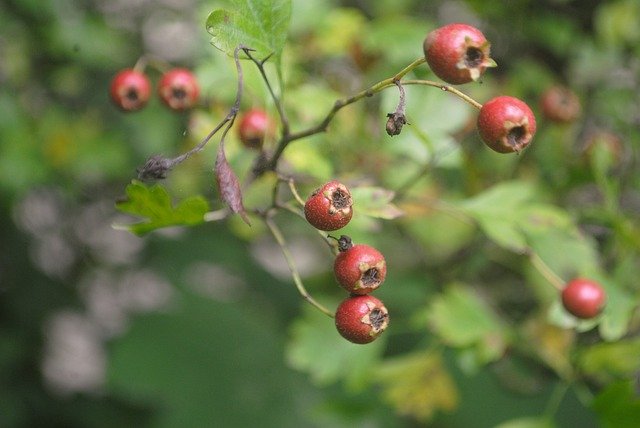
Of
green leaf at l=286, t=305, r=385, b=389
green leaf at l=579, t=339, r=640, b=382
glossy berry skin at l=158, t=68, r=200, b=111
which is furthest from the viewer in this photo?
green leaf at l=286, t=305, r=385, b=389

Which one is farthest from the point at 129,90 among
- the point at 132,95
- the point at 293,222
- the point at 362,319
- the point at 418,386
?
the point at 293,222

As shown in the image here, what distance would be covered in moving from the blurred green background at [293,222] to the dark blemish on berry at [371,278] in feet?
1.08

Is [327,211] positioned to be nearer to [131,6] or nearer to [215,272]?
[131,6]

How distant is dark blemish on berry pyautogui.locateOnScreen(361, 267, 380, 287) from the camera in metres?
0.76

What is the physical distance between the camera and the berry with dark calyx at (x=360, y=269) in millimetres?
755

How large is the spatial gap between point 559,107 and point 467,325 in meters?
0.46

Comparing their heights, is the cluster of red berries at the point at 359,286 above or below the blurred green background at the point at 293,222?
above

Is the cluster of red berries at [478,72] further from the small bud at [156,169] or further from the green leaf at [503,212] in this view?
the green leaf at [503,212]

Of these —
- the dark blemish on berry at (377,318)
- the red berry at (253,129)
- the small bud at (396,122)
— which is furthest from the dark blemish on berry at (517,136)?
the red berry at (253,129)

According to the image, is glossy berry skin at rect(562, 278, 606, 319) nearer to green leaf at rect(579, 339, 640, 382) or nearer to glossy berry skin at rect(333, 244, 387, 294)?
green leaf at rect(579, 339, 640, 382)

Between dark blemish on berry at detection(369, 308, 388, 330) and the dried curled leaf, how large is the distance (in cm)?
16

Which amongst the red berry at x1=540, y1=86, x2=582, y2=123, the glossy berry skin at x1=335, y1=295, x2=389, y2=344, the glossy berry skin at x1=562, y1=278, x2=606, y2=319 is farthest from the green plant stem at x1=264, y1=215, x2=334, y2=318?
the red berry at x1=540, y1=86, x2=582, y2=123

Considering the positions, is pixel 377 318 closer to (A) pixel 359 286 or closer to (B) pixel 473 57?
(A) pixel 359 286

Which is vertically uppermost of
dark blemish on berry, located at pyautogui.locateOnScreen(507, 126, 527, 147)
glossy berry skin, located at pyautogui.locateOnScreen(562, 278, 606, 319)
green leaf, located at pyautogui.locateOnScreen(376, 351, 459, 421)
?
dark blemish on berry, located at pyautogui.locateOnScreen(507, 126, 527, 147)
